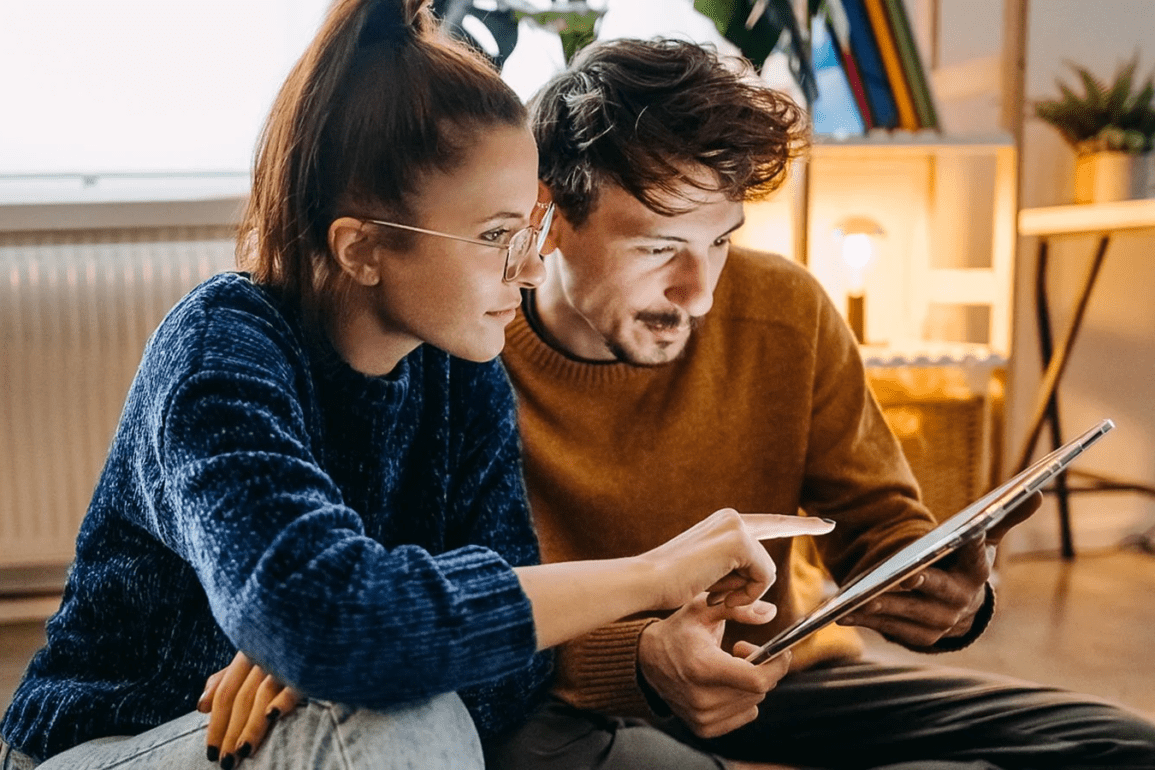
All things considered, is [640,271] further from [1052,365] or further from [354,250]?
[1052,365]

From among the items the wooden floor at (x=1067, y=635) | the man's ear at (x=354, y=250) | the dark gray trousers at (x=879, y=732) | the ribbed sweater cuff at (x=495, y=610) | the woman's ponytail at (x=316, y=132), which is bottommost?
the wooden floor at (x=1067, y=635)

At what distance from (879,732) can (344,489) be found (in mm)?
606

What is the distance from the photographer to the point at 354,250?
846 mm

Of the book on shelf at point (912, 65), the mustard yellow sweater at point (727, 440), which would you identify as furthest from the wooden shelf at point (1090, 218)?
the mustard yellow sweater at point (727, 440)

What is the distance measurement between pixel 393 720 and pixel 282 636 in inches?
4.1

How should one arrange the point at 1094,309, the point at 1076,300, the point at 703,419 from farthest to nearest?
the point at 1094,309
the point at 1076,300
the point at 703,419

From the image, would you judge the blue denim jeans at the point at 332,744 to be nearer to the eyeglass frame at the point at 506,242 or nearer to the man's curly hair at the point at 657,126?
the eyeglass frame at the point at 506,242

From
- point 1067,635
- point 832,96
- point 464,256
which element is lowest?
point 1067,635

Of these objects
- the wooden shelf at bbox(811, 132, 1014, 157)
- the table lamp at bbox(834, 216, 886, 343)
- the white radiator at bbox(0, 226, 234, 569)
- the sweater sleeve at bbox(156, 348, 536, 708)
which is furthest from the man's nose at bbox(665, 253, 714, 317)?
the white radiator at bbox(0, 226, 234, 569)

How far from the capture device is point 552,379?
3.82 feet

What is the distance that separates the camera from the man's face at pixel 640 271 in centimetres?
110

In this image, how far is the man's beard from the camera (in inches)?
43.9

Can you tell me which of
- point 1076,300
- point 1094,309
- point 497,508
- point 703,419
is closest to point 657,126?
point 703,419

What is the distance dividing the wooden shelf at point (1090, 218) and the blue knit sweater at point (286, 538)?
1544 mm
